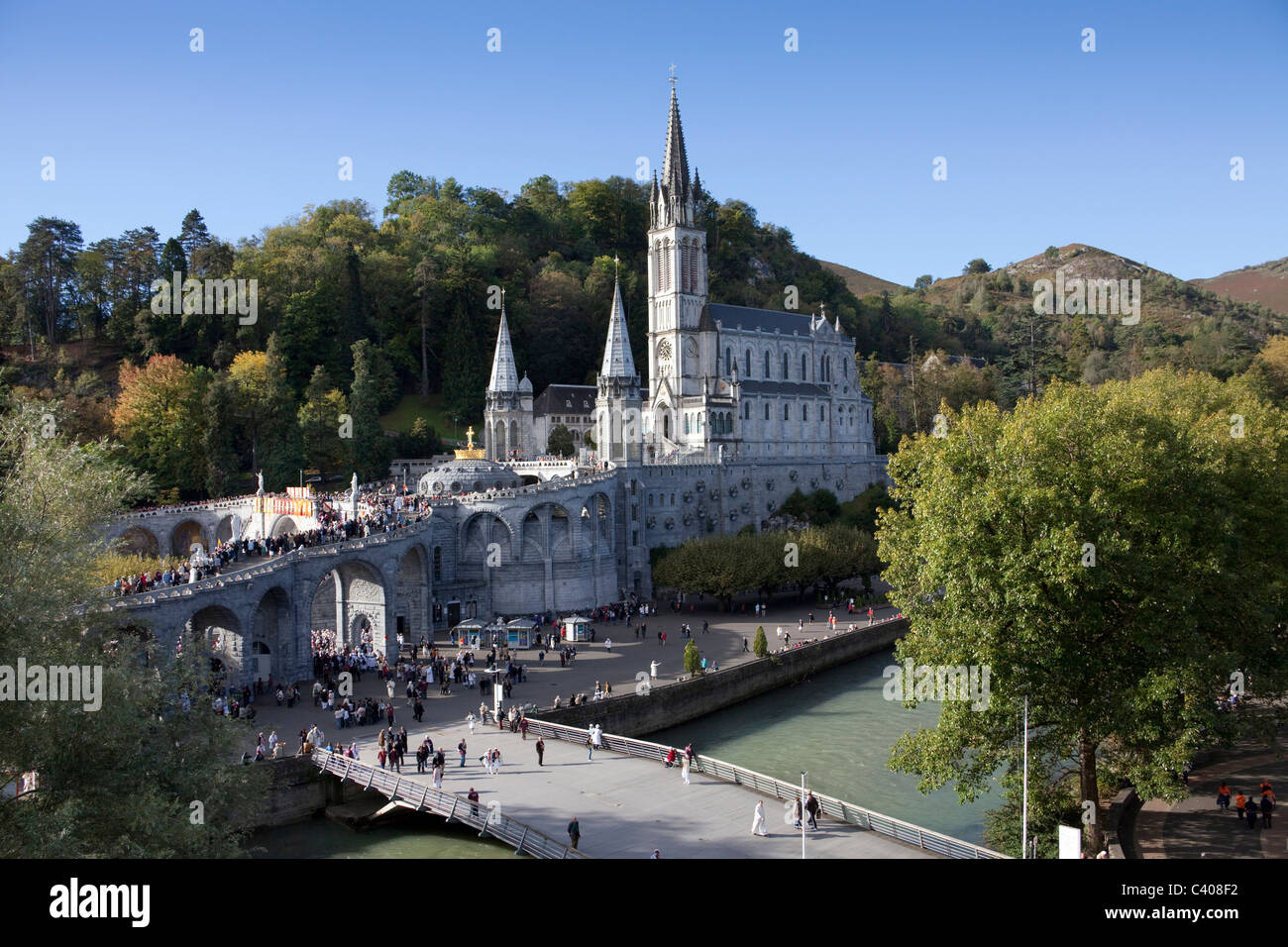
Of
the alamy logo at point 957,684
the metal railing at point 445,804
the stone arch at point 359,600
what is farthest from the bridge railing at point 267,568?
the alamy logo at point 957,684

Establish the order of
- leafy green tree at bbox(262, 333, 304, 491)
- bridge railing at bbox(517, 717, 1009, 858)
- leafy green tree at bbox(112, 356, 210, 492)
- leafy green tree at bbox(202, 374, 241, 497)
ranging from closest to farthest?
bridge railing at bbox(517, 717, 1009, 858)
leafy green tree at bbox(112, 356, 210, 492)
leafy green tree at bbox(202, 374, 241, 497)
leafy green tree at bbox(262, 333, 304, 491)

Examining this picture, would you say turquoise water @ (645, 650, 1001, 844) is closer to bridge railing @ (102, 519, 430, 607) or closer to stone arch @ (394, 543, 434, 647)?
bridge railing @ (102, 519, 430, 607)

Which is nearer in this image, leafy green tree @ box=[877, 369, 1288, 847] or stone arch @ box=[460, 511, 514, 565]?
leafy green tree @ box=[877, 369, 1288, 847]

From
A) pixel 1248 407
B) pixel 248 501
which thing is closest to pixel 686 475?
pixel 248 501

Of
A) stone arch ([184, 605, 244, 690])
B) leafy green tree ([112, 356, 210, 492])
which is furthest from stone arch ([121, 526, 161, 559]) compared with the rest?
stone arch ([184, 605, 244, 690])

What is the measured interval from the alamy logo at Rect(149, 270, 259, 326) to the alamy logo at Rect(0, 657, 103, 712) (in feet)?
192

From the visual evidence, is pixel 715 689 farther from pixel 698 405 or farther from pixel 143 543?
pixel 143 543

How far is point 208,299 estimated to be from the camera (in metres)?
73.6

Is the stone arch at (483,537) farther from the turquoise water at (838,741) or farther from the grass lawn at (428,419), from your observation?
the grass lawn at (428,419)

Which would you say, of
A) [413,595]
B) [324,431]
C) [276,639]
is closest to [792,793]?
[276,639]
